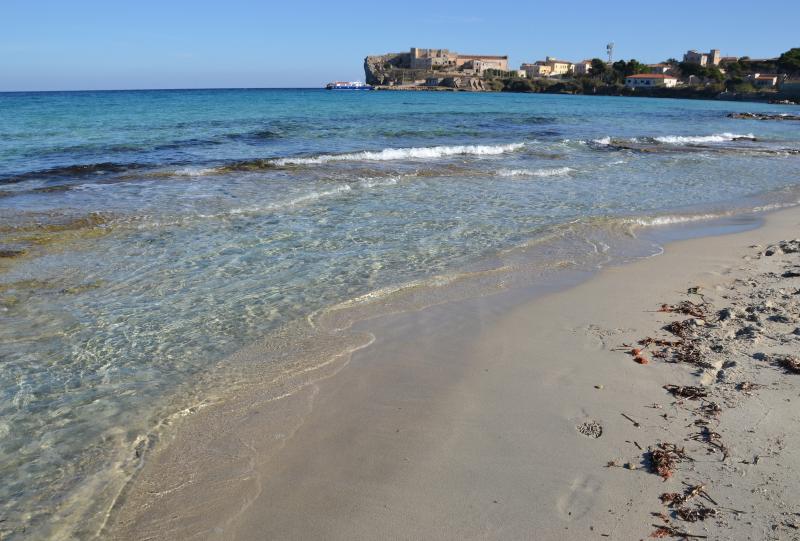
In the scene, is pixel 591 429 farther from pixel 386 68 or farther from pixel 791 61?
pixel 386 68

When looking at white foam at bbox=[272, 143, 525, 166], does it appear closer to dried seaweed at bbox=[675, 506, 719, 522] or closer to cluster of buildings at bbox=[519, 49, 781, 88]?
dried seaweed at bbox=[675, 506, 719, 522]

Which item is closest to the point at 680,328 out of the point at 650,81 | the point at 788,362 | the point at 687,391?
the point at 788,362

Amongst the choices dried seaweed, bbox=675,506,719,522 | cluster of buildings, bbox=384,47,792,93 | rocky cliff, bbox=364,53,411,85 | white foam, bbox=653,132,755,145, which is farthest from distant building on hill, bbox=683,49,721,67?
dried seaweed, bbox=675,506,719,522

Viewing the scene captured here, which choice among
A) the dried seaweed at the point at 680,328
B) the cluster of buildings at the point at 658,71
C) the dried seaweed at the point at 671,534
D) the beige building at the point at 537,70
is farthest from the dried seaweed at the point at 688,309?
the beige building at the point at 537,70

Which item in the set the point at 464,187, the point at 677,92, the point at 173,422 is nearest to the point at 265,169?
the point at 464,187

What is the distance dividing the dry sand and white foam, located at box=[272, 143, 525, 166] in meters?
12.5

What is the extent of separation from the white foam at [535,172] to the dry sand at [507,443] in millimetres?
10080

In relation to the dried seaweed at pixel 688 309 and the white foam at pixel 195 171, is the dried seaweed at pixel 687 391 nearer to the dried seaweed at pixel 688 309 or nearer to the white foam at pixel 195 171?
the dried seaweed at pixel 688 309

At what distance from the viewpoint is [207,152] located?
19.4 m

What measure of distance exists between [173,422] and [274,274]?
3161 mm

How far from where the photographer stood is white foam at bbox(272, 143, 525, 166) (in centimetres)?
1747

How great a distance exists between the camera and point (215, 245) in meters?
8.25

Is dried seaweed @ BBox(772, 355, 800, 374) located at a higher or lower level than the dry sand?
higher

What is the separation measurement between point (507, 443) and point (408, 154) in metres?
16.6
